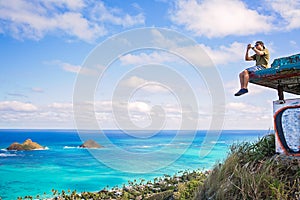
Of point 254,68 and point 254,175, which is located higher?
point 254,68

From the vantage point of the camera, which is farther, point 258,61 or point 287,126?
point 258,61

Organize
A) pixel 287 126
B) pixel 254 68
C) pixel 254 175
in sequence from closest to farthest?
1. pixel 254 175
2. pixel 287 126
3. pixel 254 68

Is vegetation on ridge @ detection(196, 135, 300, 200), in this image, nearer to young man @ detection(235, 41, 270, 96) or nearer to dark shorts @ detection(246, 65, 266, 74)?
young man @ detection(235, 41, 270, 96)

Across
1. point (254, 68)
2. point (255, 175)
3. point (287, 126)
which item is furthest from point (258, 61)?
point (255, 175)

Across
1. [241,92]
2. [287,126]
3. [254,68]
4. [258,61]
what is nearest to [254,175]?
[287,126]

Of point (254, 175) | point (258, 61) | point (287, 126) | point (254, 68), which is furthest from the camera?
point (258, 61)

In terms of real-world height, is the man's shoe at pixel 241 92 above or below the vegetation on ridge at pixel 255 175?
above

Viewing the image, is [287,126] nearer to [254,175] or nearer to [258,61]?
[254,175]

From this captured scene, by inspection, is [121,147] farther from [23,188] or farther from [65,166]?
[23,188]

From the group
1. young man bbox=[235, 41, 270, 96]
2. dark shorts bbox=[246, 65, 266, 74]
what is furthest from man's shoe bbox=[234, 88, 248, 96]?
dark shorts bbox=[246, 65, 266, 74]

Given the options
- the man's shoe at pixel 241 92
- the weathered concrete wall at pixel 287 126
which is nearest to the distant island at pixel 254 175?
the weathered concrete wall at pixel 287 126

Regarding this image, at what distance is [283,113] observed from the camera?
504 centimetres

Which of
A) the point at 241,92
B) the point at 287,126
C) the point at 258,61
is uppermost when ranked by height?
the point at 258,61

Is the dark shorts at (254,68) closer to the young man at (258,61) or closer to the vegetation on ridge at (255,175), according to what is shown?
the young man at (258,61)
